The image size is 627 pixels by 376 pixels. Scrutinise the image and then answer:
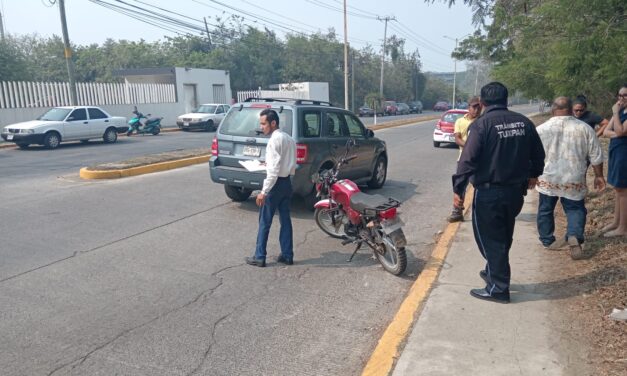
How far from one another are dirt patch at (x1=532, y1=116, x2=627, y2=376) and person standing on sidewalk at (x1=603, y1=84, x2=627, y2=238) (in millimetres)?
214

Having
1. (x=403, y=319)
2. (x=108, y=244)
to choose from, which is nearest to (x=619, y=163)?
(x=403, y=319)

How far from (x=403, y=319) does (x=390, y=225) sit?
1.48 meters

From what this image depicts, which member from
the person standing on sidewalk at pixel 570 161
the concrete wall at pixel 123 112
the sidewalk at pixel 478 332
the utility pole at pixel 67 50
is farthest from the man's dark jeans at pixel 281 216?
the concrete wall at pixel 123 112

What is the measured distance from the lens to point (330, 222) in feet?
23.1

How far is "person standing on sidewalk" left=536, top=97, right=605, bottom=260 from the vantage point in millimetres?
5562

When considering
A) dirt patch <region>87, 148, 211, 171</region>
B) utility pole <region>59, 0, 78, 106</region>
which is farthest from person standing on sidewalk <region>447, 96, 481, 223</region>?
utility pole <region>59, 0, 78, 106</region>

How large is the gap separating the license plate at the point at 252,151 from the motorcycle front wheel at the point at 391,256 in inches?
113

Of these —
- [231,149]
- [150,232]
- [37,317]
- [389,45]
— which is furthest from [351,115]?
[389,45]

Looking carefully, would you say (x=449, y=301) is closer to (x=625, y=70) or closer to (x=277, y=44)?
(x=625, y=70)

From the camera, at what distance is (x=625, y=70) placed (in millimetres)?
6215

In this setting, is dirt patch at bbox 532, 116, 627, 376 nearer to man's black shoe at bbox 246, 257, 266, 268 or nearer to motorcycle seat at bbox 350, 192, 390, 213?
motorcycle seat at bbox 350, 192, 390, 213

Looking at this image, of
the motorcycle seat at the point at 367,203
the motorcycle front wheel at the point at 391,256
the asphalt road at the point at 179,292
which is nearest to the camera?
the asphalt road at the point at 179,292

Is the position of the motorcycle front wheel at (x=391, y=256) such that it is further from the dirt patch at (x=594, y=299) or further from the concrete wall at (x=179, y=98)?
the concrete wall at (x=179, y=98)

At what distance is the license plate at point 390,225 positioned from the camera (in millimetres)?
5543
